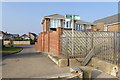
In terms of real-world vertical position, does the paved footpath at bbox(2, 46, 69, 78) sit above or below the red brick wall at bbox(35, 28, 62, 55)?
below

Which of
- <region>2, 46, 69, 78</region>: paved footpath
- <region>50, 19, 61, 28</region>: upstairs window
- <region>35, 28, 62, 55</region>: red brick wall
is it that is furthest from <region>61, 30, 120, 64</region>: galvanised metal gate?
<region>50, 19, 61, 28</region>: upstairs window

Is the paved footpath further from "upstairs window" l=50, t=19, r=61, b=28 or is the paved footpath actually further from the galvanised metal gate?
"upstairs window" l=50, t=19, r=61, b=28

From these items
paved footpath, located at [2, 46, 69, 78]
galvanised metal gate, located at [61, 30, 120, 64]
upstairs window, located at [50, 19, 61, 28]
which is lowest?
paved footpath, located at [2, 46, 69, 78]

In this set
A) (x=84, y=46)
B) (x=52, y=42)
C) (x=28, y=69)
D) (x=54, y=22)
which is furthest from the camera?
(x=54, y=22)

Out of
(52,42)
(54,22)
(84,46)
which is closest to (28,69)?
(84,46)

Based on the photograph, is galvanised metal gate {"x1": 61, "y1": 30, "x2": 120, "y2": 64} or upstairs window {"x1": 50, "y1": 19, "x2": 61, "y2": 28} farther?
upstairs window {"x1": 50, "y1": 19, "x2": 61, "y2": 28}

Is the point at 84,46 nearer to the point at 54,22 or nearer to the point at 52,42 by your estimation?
the point at 52,42

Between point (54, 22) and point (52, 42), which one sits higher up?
point (54, 22)

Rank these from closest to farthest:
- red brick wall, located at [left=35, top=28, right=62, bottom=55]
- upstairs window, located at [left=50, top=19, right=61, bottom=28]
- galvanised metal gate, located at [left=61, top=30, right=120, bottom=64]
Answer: galvanised metal gate, located at [left=61, top=30, right=120, bottom=64]
red brick wall, located at [left=35, top=28, right=62, bottom=55]
upstairs window, located at [left=50, top=19, right=61, bottom=28]

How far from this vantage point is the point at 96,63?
17.6 ft

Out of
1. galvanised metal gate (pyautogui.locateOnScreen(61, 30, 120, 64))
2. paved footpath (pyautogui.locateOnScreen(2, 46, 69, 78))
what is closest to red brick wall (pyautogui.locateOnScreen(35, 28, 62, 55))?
galvanised metal gate (pyautogui.locateOnScreen(61, 30, 120, 64))

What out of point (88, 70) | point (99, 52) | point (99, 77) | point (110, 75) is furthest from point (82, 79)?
point (99, 52)

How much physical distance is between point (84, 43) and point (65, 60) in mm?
2019

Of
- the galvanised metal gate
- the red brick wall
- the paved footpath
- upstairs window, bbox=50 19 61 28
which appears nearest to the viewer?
the paved footpath
